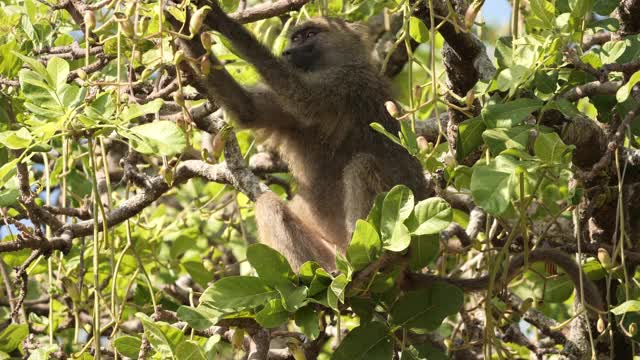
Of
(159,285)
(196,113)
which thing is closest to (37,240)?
(196,113)

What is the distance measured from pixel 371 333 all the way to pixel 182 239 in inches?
94.8

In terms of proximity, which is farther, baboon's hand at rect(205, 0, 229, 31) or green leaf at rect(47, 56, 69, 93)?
baboon's hand at rect(205, 0, 229, 31)

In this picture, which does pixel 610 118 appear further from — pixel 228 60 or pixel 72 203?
pixel 72 203

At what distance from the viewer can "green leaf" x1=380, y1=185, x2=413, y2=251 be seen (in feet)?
13.0

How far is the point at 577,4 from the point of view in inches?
162

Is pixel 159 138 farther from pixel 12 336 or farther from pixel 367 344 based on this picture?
pixel 12 336

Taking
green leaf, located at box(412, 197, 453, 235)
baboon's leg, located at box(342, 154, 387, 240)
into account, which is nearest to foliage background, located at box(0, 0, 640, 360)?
green leaf, located at box(412, 197, 453, 235)

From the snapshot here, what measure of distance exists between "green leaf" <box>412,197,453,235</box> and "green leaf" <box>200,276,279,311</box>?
2.65 ft

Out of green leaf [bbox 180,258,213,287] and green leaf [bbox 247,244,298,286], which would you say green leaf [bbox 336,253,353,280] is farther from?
green leaf [bbox 180,258,213,287]

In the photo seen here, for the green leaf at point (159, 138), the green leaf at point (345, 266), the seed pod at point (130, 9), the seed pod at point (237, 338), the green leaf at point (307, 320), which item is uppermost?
the seed pod at point (130, 9)

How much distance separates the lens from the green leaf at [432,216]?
12.9 ft

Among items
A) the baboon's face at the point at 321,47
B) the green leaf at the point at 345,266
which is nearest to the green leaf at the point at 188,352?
the green leaf at the point at 345,266

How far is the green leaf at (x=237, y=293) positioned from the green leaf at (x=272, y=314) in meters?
0.07

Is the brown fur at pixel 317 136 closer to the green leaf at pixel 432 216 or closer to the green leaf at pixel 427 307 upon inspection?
the green leaf at pixel 427 307
